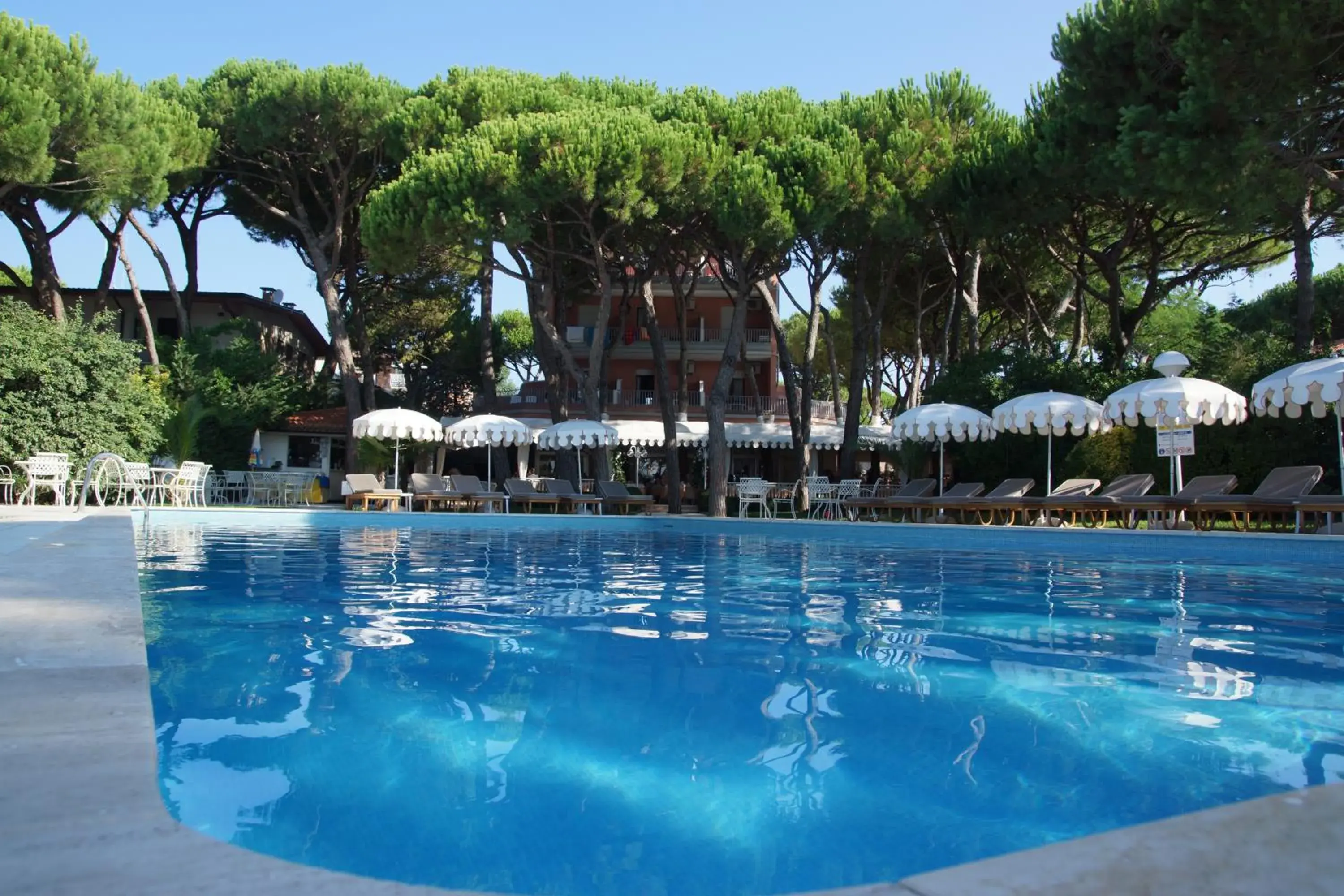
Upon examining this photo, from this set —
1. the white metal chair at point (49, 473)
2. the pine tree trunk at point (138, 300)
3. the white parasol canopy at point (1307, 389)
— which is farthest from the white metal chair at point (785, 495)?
the pine tree trunk at point (138, 300)

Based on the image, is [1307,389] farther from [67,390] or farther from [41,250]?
[41,250]

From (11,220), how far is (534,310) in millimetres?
12782

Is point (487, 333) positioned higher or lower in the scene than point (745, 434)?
higher

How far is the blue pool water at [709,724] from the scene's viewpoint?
250 cm

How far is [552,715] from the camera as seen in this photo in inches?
148

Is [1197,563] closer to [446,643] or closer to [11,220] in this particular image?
[446,643]

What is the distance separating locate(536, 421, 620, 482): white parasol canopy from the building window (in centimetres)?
1089

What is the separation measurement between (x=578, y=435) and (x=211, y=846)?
64.7 ft

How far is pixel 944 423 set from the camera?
17156 mm

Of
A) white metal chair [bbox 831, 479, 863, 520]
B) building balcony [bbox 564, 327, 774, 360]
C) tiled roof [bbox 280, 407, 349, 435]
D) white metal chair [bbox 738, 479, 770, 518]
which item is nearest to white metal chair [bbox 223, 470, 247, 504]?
tiled roof [bbox 280, 407, 349, 435]

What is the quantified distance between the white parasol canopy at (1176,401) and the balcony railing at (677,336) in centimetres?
2041

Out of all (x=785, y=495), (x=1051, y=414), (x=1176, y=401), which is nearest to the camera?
(x=1176, y=401)

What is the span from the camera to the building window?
29.2 meters

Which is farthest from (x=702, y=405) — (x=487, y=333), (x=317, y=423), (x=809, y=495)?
(x=809, y=495)
